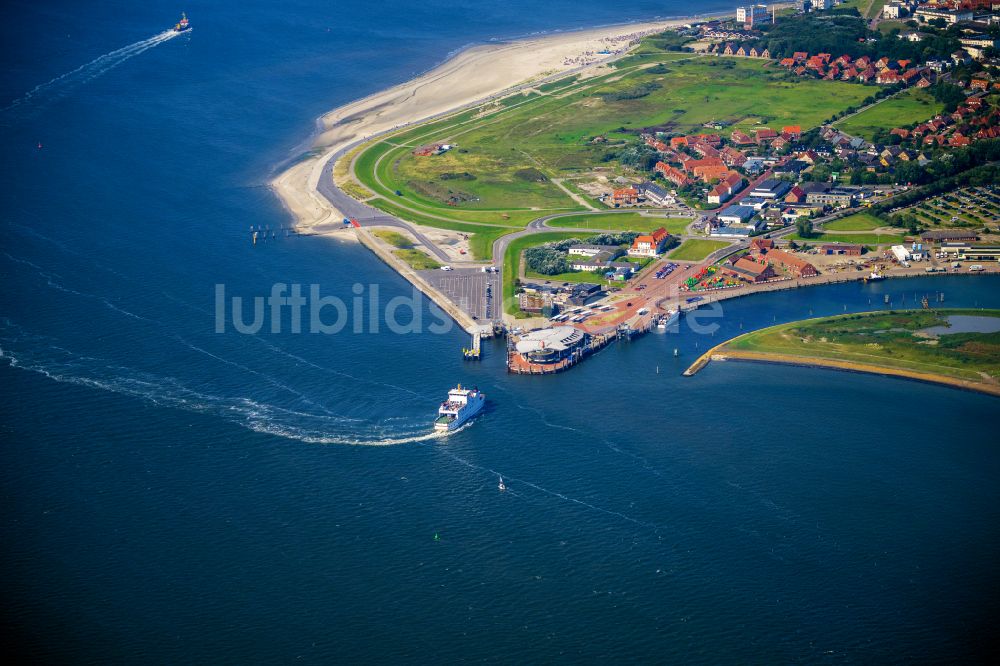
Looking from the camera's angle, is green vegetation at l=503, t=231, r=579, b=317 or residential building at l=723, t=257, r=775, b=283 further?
residential building at l=723, t=257, r=775, b=283

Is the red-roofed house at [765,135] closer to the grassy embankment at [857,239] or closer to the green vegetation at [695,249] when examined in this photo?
the grassy embankment at [857,239]

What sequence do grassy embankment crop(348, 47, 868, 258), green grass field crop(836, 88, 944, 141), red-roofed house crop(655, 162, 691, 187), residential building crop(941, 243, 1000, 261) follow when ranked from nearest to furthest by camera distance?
residential building crop(941, 243, 1000, 261)
grassy embankment crop(348, 47, 868, 258)
red-roofed house crop(655, 162, 691, 187)
green grass field crop(836, 88, 944, 141)

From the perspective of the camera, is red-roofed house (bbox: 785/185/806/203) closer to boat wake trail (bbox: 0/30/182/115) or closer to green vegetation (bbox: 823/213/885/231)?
green vegetation (bbox: 823/213/885/231)

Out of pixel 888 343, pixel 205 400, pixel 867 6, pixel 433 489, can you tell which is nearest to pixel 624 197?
pixel 888 343

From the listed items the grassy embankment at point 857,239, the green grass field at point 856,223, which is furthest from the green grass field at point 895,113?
the grassy embankment at point 857,239

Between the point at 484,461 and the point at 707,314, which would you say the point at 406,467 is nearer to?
the point at 484,461

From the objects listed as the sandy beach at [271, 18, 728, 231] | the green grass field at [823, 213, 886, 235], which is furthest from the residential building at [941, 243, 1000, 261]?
the sandy beach at [271, 18, 728, 231]
